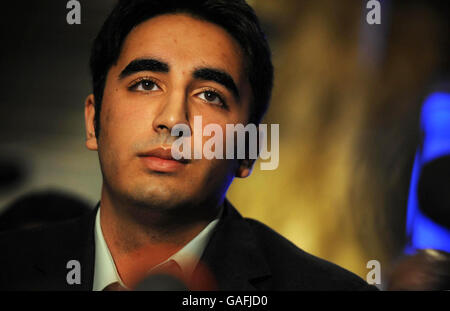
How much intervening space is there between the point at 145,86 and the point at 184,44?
225mm

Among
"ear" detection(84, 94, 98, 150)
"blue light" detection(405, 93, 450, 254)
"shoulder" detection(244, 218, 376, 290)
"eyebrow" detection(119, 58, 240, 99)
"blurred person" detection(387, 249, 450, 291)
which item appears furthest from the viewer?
"blue light" detection(405, 93, 450, 254)

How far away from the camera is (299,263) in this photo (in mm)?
1870

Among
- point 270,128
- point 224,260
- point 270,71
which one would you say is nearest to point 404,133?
point 270,128

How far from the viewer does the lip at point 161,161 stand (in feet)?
5.24

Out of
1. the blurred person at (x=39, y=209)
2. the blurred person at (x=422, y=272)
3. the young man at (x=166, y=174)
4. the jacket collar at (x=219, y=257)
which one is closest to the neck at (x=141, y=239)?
the young man at (x=166, y=174)

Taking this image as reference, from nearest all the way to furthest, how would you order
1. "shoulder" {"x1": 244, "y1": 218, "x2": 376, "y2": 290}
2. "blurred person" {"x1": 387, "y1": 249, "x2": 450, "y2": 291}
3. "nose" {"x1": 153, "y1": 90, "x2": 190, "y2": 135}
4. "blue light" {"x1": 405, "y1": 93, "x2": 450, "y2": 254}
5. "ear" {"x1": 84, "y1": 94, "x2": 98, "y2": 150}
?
"nose" {"x1": 153, "y1": 90, "x2": 190, "y2": 135} < "shoulder" {"x1": 244, "y1": 218, "x2": 376, "y2": 290} < "ear" {"x1": 84, "y1": 94, "x2": 98, "y2": 150} < "blurred person" {"x1": 387, "y1": 249, "x2": 450, "y2": 291} < "blue light" {"x1": 405, "y1": 93, "x2": 450, "y2": 254}

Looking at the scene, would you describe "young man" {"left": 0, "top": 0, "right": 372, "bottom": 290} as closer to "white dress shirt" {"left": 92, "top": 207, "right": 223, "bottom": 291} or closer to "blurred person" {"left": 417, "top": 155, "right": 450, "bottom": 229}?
"white dress shirt" {"left": 92, "top": 207, "right": 223, "bottom": 291}

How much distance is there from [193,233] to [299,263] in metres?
0.47

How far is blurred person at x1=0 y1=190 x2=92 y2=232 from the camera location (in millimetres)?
2307

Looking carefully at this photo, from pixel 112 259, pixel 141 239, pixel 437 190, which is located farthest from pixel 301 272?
pixel 437 190

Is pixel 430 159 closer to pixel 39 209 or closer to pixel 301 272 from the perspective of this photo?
pixel 301 272

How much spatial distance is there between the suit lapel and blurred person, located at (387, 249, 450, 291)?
32.2 inches

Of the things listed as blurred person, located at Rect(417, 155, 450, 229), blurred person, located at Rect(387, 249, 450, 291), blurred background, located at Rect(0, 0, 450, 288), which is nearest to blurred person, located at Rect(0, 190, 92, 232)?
blurred background, located at Rect(0, 0, 450, 288)
